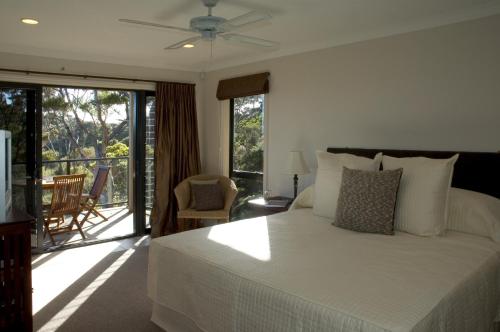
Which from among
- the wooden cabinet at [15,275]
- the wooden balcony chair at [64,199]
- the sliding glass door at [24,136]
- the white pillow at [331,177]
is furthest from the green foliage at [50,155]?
the white pillow at [331,177]

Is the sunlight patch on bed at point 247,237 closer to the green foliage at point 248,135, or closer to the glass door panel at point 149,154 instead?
the green foliage at point 248,135

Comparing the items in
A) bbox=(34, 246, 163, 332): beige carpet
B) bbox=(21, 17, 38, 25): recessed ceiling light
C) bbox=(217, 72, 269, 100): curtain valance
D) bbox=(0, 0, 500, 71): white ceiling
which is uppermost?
bbox=(0, 0, 500, 71): white ceiling

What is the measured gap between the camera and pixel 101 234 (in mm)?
5461

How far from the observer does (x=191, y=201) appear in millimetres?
5016

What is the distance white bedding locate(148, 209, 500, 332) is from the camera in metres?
1.68

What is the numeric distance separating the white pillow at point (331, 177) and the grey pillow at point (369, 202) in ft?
0.80

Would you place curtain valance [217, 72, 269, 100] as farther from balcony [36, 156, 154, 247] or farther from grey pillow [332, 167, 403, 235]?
grey pillow [332, 167, 403, 235]

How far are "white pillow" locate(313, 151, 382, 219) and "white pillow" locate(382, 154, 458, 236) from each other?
0.38 m

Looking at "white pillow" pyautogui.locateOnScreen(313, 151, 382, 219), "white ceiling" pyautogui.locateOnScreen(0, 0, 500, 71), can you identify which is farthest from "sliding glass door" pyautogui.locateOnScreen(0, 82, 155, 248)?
"white pillow" pyautogui.locateOnScreen(313, 151, 382, 219)

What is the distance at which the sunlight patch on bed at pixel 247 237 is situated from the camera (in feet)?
7.79

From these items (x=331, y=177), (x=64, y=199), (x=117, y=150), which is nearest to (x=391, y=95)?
(x=331, y=177)

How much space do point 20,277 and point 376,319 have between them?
77.7 inches

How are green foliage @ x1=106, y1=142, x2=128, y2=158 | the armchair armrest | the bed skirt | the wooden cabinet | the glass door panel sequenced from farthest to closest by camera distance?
green foliage @ x1=106, y1=142, x2=128, y2=158, the glass door panel, the armchair armrest, the bed skirt, the wooden cabinet

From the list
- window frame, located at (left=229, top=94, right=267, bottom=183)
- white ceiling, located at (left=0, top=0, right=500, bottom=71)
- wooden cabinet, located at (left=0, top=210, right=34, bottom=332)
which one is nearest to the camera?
wooden cabinet, located at (left=0, top=210, right=34, bottom=332)
